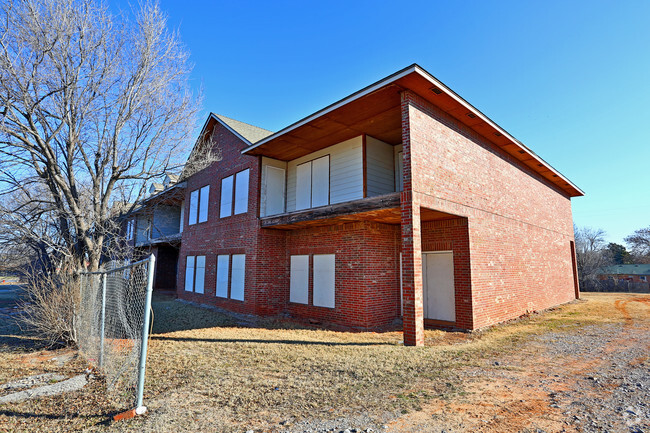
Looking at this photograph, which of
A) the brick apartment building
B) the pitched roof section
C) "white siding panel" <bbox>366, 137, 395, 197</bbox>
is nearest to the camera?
the brick apartment building

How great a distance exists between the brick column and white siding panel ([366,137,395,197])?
2.83 metres

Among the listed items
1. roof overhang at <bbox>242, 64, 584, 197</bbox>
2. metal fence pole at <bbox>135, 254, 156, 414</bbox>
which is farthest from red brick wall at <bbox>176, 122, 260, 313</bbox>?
metal fence pole at <bbox>135, 254, 156, 414</bbox>

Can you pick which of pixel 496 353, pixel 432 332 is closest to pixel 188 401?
pixel 496 353

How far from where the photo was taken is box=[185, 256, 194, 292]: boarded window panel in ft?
54.2

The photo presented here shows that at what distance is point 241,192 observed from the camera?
1378 centimetres

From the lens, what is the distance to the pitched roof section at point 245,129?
1430 cm

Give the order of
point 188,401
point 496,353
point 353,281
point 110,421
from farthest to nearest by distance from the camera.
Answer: point 353,281
point 496,353
point 188,401
point 110,421

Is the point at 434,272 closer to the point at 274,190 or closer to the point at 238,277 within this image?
the point at 274,190

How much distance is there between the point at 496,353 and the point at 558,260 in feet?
38.4

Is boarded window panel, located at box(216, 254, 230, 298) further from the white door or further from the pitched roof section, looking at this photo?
the white door

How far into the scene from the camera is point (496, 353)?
22.7 ft

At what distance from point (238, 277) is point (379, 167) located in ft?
22.9

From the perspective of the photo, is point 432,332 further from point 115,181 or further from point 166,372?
point 115,181

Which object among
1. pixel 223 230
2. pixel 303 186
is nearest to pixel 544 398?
pixel 303 186
